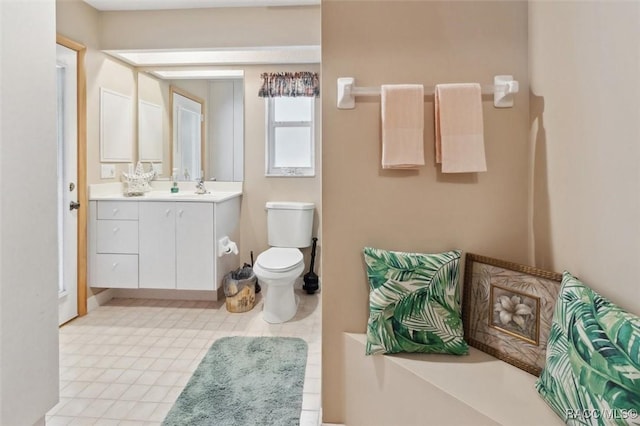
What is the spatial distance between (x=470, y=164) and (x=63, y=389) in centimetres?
228

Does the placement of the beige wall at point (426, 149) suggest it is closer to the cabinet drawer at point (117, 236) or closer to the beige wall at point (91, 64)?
the cabinet drawer at point (117, 236)

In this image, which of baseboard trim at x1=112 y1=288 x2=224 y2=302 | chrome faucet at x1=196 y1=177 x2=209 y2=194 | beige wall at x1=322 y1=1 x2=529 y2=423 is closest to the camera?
beige wall at x1=322 y1=1 x2=529 y2=423

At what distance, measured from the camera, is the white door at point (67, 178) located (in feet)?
8.89

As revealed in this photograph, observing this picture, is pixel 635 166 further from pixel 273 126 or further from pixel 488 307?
pixel 273 126

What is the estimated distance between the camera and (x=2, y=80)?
4.39 ft

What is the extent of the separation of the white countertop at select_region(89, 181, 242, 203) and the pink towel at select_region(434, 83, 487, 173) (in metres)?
2.00

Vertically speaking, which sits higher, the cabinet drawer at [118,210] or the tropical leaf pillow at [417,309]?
the cabinet drawer at [118,210]

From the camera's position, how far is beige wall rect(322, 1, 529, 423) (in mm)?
1521

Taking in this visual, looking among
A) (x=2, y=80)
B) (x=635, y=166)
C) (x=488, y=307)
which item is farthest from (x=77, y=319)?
(x=635, y=166)

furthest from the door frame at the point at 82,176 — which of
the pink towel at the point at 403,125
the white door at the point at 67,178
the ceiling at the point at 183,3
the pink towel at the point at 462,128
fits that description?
the pink towel at the point at 462,128

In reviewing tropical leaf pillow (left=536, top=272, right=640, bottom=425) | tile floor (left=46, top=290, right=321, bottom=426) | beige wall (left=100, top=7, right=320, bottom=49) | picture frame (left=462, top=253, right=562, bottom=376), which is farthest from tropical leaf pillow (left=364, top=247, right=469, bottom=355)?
beige wall (left=100, top=7, right=320, bottom=49)

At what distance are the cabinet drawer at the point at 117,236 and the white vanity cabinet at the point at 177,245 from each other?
2.7 inches

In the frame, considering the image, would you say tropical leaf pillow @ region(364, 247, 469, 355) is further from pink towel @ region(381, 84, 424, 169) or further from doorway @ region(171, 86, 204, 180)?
doorway @ region(171, 86, 204, 180)

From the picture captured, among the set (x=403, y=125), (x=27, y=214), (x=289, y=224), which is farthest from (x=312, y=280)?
(x=27, y=214)
